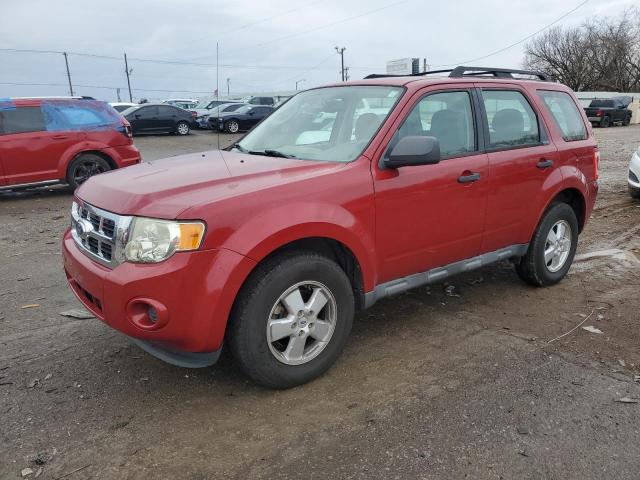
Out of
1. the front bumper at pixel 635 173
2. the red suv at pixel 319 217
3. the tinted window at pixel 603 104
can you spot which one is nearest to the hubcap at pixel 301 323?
the red suv at pixel 319 217

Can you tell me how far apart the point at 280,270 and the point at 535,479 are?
1585 millimetres

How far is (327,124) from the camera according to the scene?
394 centimetres

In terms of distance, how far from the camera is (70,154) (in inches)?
378

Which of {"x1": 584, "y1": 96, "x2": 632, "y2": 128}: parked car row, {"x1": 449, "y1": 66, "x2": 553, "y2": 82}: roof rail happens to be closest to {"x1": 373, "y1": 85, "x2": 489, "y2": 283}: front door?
{"x1": 449, "y1": 66, "x2": 553, "y2": 82}: roof rail

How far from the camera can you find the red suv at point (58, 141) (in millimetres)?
9133

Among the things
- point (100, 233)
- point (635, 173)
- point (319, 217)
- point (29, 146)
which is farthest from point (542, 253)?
point (29, 146)

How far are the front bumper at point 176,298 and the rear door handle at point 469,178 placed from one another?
183cm

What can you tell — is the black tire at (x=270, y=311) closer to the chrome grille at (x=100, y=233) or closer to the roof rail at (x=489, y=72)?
the chrome grille at (x=100, y=233)

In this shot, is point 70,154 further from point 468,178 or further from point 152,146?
point 152,146

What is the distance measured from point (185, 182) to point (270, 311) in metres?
0.87

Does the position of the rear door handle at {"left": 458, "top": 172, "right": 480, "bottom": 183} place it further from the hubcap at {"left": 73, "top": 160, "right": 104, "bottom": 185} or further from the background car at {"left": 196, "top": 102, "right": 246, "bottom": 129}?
the background car at {"left": 196, "top": 102, "right": 246, "bottom": 129}

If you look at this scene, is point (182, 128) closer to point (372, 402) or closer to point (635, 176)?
point (635, 176)

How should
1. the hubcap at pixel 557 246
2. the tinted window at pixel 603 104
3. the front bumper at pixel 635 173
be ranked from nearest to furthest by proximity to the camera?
the hubcap at pixel 557 246, the front bumper at pixel 635 173, the tinted window at pixel 603 104

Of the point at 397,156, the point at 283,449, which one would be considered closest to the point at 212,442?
the point at 283,449
